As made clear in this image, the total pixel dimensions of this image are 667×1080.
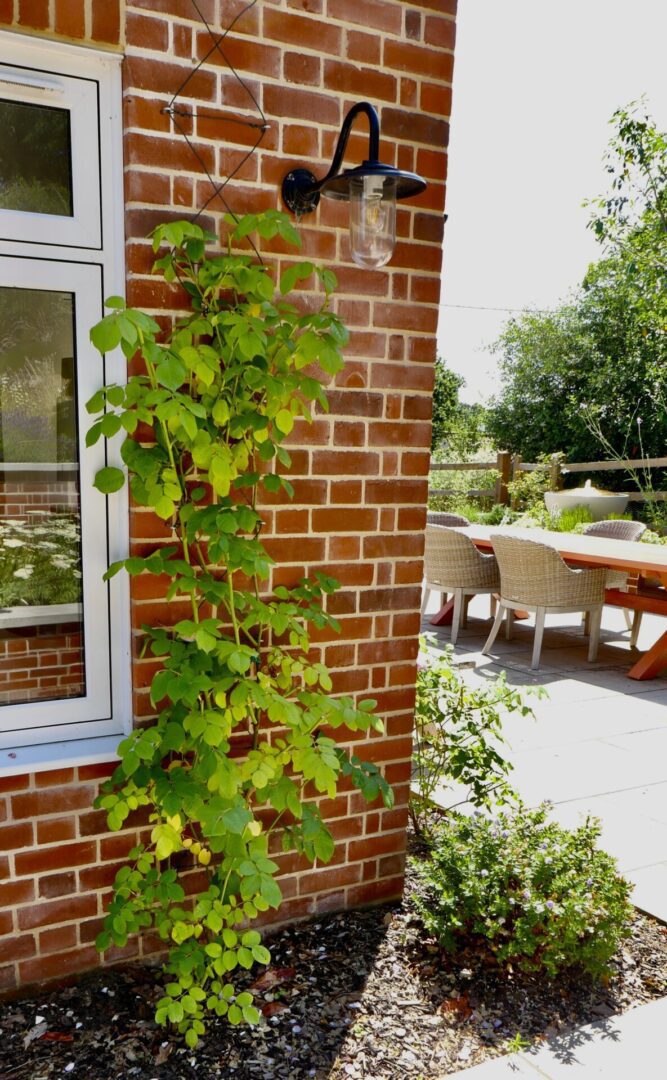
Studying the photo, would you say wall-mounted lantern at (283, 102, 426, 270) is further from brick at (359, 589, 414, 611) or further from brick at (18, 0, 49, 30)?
brick at (359, 589, 414, 611)

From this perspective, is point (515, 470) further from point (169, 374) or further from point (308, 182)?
point (169, 374)

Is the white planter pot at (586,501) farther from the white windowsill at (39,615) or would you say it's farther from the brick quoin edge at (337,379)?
the white windowsill at (39,615)

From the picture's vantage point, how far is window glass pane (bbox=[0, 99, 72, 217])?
73.4 inches

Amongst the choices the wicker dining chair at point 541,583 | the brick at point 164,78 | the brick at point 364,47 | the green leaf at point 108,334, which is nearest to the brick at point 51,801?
the green leaf at point 108,334

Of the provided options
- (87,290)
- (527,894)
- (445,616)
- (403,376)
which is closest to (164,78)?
(87,290)

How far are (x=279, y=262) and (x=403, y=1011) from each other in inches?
79.2

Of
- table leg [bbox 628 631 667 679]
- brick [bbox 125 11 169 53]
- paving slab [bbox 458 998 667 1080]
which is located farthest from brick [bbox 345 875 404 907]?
table leg [bbox 628 631 667 679]

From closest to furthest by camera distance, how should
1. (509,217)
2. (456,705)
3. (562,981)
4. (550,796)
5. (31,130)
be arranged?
1. (31,130)
2. (562,981)
3. (456,705)
4. (550,796)
5. (509,217)

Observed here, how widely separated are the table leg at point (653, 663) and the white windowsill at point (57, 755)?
13.8 ft

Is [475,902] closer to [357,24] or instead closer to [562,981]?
[562,981]

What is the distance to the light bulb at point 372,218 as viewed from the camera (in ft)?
6.05

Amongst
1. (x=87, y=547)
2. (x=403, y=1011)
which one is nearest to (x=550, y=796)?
(x=403, y=1011)

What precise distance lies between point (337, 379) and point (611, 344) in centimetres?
1525

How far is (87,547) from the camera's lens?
2072 millimetres
